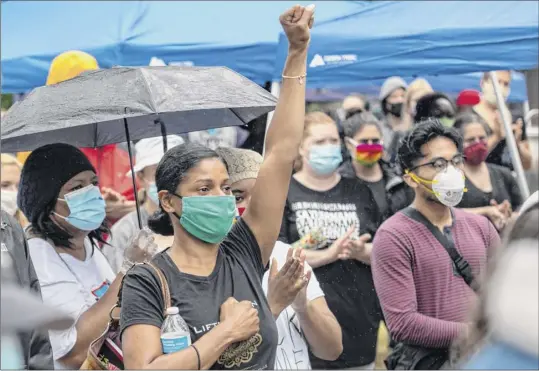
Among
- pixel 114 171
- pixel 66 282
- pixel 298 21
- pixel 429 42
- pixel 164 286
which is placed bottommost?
pixel 114 171

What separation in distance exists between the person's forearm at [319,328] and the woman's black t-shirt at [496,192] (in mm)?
2158

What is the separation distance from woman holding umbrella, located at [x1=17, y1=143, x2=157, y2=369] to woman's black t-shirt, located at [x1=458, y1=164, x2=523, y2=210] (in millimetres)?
2534

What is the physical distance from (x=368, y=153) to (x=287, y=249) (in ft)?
7.68

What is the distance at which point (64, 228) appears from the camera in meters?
4.11

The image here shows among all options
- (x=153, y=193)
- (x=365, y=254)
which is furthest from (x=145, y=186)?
(x=365, y=254)

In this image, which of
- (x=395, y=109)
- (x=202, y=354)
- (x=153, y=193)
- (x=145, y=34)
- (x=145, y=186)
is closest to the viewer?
(x=202, y=354)

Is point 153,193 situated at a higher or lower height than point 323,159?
lower

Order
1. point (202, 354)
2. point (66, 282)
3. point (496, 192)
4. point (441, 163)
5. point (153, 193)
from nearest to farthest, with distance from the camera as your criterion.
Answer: point (202, 354), point (66, 282), point (441, 163), point (153, 193), point (496, 192)

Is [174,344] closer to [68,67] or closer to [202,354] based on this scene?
Answer: [202,354]

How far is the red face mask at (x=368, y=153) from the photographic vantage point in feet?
20.1

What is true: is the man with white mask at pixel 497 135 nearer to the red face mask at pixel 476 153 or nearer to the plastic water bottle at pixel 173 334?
the red face mask at pixel 476 153

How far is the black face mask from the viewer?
30.8ft

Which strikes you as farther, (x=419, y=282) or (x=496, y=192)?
(x=496, y=192)

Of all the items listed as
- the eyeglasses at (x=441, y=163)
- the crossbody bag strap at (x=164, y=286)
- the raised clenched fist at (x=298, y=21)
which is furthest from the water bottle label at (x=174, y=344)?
the eyeglasses at (x=441, y=163)
